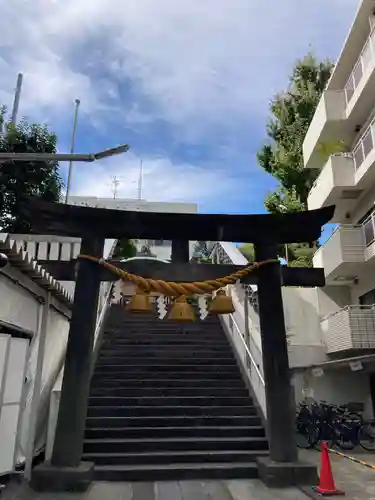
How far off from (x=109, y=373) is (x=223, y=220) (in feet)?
16.1

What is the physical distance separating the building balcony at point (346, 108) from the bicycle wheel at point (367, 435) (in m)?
10.6

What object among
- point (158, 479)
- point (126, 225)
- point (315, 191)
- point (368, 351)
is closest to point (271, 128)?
point (315, 191)

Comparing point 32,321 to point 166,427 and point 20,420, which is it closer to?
point 20,420

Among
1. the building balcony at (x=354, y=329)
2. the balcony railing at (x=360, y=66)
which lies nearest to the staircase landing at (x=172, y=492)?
the building balcony at (x=354, y=329)

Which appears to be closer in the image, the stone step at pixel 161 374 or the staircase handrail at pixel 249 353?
the staircase handrail at pixel 249 353

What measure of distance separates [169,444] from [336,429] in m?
5.67

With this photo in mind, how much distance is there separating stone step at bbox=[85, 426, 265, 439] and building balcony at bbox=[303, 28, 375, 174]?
11425mm

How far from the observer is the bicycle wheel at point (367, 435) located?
36.4 ft

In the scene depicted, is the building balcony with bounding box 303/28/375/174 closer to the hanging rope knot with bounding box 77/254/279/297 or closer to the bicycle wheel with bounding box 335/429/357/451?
the hanging rope knot with bounding box 77/254/279/297

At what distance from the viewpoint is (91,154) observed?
6.48 m

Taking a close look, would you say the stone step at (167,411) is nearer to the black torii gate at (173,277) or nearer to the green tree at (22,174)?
the black torii gate at (173,277)

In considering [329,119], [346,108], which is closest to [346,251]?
[329,119]

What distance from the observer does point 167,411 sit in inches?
333

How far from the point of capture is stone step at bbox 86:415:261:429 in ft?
26.1
